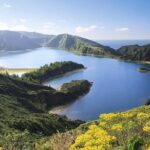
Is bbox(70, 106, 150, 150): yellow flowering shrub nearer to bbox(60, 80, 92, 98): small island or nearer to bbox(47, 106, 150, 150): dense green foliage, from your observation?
bbox(47, 106, 150, 150): dense green foliage

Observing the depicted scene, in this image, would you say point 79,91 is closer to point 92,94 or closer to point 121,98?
point 92,94

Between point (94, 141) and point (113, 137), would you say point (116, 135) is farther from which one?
point (94, 141)

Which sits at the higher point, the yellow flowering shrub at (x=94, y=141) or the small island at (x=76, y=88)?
the yellow flowering shrub at (x=94, y=141)

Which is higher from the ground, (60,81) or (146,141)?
(146,141)

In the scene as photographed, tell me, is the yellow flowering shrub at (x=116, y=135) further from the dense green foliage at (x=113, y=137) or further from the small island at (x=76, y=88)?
the small island at (x=76, y=88)

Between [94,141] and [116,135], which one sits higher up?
[94,141]

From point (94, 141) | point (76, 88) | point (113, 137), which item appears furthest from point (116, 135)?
point (76, 88)

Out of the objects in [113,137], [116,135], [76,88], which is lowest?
[76,88]

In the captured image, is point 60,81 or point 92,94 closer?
point 92,94

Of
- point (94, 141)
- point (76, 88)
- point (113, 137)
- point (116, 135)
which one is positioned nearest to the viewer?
point (94, 141)

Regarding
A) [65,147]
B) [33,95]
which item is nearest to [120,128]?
[65,147]

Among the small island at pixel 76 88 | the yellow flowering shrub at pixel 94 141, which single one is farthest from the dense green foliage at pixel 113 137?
the small island at pixel 76 88
